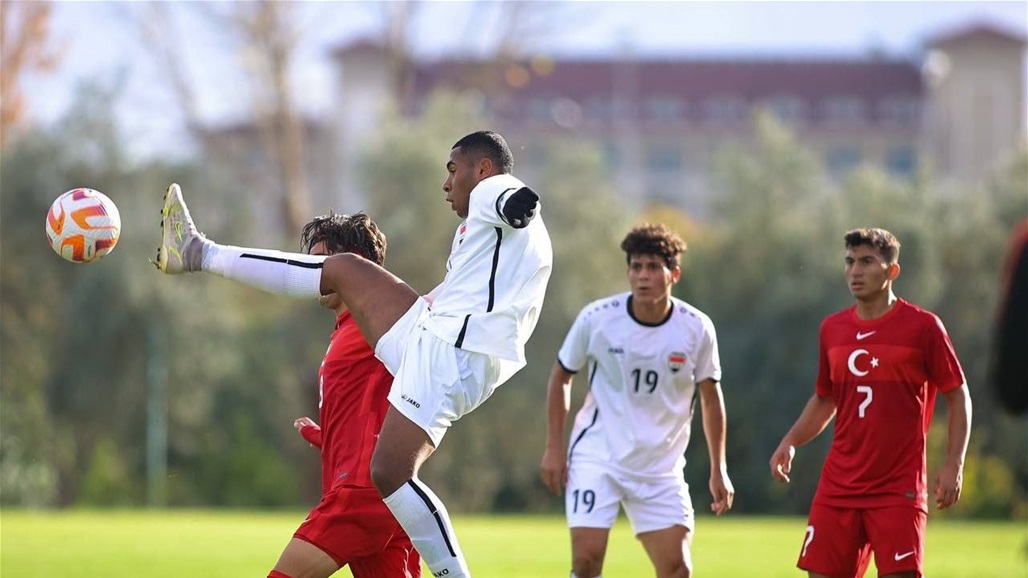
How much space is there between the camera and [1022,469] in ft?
117

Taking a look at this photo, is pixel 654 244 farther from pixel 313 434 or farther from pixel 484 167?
pixel 313 434

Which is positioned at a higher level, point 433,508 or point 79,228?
point 79,228

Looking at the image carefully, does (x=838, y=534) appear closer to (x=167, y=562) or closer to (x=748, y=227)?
(x=167, y=562)

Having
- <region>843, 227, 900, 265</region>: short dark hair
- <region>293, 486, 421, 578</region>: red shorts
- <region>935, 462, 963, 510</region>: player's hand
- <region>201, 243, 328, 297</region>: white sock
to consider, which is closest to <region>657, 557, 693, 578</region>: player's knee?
<region>935, 462, 963, 510</region>: player's hand

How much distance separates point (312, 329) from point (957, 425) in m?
30.8

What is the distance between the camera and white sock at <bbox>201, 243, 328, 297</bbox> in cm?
708

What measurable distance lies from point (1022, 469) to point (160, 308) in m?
21.2

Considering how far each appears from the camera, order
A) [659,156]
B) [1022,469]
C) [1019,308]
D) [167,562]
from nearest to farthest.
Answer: [1019,308] < [167,562] < [1022,469] < [659,156]

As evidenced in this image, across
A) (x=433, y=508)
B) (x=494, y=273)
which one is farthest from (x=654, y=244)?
(x=433, y=508)

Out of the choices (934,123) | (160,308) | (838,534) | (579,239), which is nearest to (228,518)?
(160,308)

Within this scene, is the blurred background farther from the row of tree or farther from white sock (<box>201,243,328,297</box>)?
white sock (<box>201,243,328,297</box>)

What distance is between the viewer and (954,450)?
27.0 feet

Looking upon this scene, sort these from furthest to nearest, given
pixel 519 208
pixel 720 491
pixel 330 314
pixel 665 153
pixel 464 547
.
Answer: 1. pixel 665 153
2. pixel 330 314
3. pixel 464 547
4. pixel 720 491
5. pixel 519 208

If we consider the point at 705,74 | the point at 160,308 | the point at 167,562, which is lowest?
the point at 167,562
